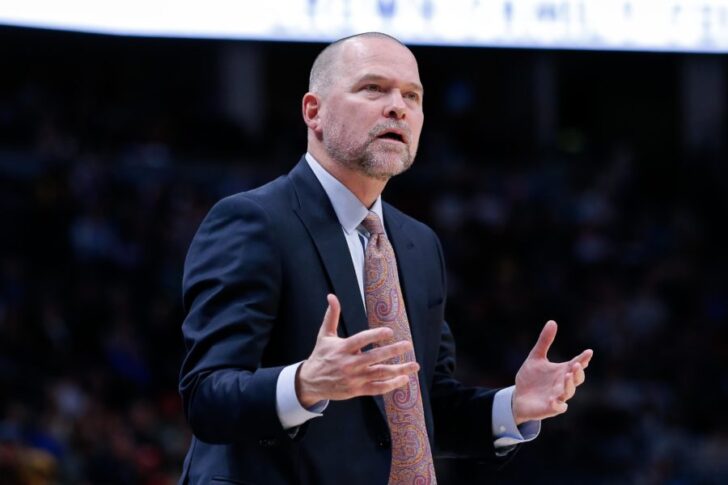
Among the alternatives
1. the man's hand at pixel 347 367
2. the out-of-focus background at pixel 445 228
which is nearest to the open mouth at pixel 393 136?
the man's hand at pixel 347 367

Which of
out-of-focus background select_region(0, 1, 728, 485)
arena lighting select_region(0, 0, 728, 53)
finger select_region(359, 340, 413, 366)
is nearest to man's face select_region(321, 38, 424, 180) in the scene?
finger select_region(359, 340, 413, 366)

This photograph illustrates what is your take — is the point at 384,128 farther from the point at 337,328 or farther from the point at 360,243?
the point at 337,328

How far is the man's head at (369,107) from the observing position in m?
2.45

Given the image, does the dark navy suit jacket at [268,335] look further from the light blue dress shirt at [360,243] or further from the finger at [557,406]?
the finger at [557,406]

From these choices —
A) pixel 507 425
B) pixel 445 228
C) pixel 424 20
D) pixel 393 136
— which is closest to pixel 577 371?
pixel 507 425

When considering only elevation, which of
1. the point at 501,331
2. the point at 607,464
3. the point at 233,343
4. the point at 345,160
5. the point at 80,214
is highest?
the point at 345,160

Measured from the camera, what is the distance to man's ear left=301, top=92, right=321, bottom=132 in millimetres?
2559

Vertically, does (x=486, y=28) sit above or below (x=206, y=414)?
above

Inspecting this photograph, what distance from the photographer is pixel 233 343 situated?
7.28 feet

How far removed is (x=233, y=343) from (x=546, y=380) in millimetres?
701

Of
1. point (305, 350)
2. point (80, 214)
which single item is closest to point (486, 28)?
point (305, 350)

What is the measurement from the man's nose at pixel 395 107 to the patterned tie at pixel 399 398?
0.28 meters

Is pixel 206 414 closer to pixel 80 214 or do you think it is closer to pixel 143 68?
pixel 80 214

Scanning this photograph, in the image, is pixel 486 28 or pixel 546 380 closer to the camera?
pixel 546 380
